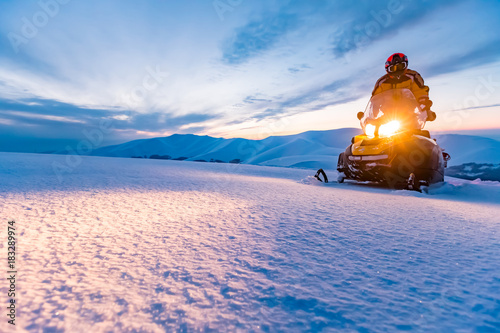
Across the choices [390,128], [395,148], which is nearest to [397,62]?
[390,128]

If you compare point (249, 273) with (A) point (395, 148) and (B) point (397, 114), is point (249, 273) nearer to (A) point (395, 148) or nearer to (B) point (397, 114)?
(A) point (395, 148)

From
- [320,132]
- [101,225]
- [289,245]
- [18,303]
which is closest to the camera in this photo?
[18,303]

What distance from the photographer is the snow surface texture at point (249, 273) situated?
91 cm

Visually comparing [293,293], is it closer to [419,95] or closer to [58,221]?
[58,221]

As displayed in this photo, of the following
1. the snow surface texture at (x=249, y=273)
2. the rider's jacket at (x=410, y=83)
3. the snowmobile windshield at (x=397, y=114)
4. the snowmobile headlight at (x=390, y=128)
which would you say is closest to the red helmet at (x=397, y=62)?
the rider's jacket at (x=410, y=83)

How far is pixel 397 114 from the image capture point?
19.0 feet

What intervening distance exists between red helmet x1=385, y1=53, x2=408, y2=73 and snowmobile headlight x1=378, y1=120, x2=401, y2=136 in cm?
161

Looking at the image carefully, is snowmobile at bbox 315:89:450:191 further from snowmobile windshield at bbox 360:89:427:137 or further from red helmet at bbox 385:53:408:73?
red helmet at bbox 385:53:408:73

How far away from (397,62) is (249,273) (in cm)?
727

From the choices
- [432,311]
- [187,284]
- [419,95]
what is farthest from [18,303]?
[419,95]

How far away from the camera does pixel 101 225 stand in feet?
6.70

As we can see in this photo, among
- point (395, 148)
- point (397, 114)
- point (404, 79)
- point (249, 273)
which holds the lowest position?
point (249, 273)

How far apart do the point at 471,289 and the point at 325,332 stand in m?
0.92

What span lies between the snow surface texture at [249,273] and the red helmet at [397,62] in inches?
205
